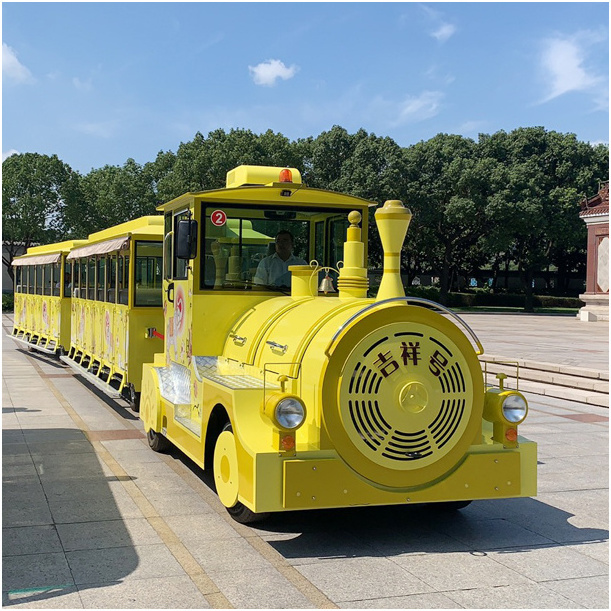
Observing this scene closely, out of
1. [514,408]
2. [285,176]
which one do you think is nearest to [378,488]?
[514,408]

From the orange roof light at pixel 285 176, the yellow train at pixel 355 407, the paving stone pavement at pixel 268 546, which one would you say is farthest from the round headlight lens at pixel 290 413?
the orange roof light at pixel 285 176

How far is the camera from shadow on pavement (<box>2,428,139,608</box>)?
4.80 metres

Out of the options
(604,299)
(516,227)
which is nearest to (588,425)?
(604,299)

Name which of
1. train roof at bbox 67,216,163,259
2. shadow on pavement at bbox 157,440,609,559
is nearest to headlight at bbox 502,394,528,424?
shadow on pavement at bbox 157,440,609,559

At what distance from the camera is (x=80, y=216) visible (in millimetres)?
48156

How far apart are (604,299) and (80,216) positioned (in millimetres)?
30179

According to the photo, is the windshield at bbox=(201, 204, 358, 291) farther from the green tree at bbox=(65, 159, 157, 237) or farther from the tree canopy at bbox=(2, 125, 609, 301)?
the green tree at bbox=(65, 159, 157, 237)

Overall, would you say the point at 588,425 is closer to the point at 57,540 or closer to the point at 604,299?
the point at 57,540

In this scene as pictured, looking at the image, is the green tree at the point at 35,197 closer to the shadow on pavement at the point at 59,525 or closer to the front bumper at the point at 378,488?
the shadow on pavement at the point at 59,525

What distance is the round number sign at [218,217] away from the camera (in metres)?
7.33

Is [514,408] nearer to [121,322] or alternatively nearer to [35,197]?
[121,322]

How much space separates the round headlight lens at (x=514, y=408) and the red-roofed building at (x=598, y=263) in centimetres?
3593

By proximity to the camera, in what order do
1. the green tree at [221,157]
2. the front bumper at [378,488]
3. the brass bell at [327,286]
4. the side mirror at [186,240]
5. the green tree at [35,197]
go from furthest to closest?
the green tree at [35,197]
the green tree at [221,157]
the brass bell at [327,286]
the side mirror at [186,240]
the front bumper at [378,488]

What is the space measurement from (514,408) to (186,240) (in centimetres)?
309
